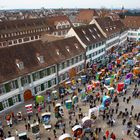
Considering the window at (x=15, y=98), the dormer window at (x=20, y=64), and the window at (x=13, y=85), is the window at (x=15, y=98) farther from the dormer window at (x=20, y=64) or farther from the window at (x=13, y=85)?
the dormer window at (x=20, y=64)

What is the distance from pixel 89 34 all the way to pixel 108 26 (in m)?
14.0

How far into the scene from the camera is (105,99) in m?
27.7

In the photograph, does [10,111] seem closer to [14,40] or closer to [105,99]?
[105,99]

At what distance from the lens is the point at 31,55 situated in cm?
3241

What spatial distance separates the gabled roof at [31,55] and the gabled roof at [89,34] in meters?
4.05

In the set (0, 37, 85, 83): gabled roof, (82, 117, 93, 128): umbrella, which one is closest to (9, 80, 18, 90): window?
(0, 37, 85, 83): gabled roof

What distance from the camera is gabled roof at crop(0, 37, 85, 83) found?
28.6 metres

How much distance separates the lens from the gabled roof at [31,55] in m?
28.6

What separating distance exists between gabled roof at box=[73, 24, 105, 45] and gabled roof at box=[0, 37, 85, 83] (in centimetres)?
405

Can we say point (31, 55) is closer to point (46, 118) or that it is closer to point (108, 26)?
point (46, 118)

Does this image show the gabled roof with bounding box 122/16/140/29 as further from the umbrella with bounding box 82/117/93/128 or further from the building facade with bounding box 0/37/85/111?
the umbrella with bounding box 82/117/93/128

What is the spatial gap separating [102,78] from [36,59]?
13.3 meters

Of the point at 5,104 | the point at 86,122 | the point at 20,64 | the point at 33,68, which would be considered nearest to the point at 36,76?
the point at 33,68

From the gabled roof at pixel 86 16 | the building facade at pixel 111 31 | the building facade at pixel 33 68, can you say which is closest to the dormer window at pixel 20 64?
the building facade at pixel 33 68
